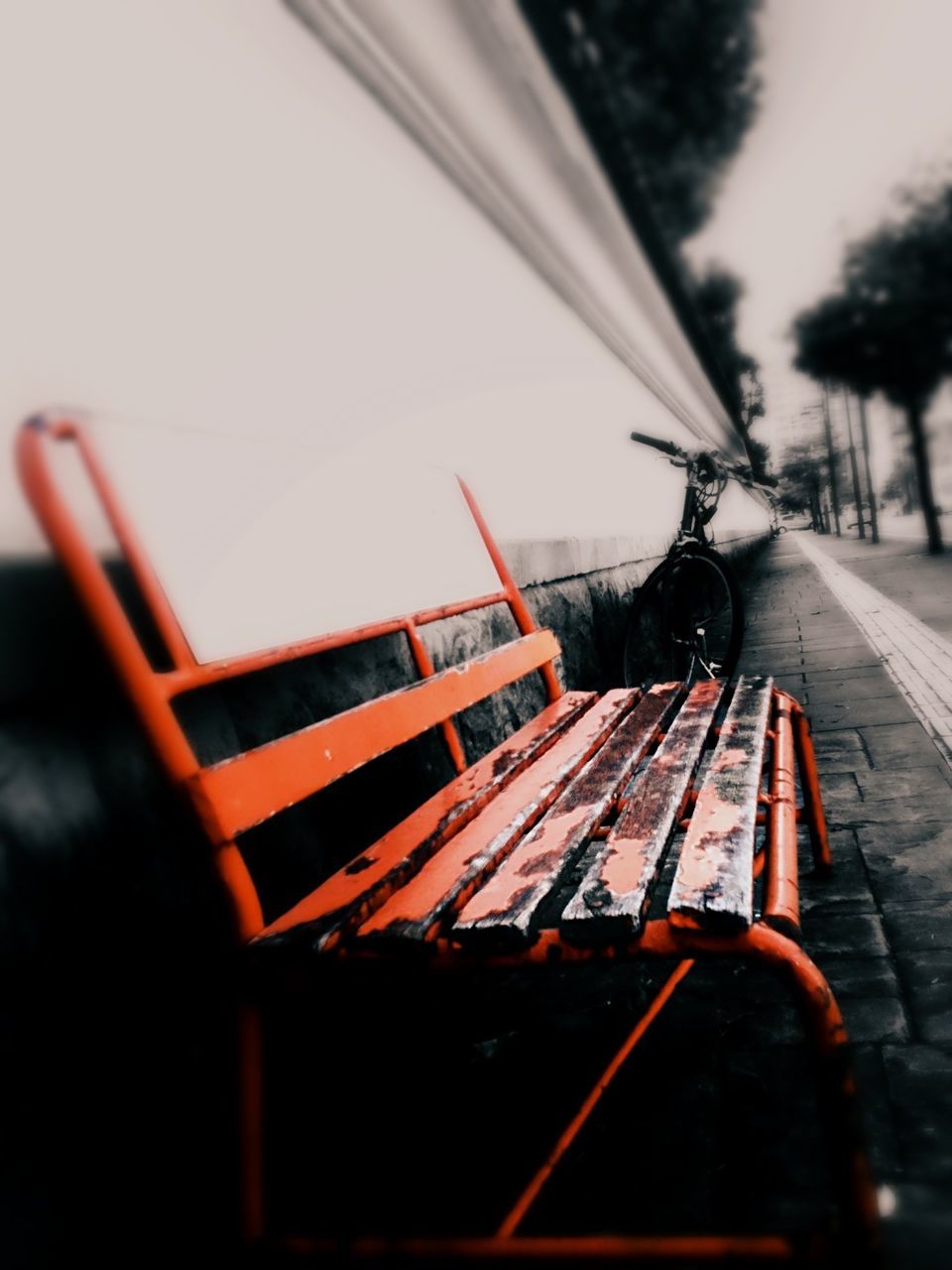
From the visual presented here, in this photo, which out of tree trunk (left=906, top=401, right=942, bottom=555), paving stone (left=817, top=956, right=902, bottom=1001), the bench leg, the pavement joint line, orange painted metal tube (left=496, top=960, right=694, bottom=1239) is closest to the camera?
the bench leg

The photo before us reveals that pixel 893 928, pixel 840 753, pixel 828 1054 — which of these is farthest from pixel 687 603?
pixel 828 1054

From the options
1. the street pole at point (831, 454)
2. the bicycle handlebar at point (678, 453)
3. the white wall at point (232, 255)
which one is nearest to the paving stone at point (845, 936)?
the white wall at point (232, 255)

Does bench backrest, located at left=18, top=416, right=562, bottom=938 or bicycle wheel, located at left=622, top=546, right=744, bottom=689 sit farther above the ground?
bench backrest, located at left=18, top=416, right=562, bottom=938

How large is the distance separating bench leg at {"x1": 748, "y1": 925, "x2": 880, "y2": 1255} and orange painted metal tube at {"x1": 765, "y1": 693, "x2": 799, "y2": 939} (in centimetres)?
6

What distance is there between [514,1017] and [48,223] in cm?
152

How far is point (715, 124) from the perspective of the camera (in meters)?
3.80

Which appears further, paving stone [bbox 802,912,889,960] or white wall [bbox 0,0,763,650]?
paving stone [bbox 802,912,889,960]

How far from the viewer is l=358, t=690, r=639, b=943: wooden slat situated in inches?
32.7

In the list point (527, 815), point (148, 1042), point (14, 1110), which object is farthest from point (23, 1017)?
point (527, 815)

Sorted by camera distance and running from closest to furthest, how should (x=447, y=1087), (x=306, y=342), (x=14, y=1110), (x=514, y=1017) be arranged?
(x=14, y=1110), (x=447, y=1087), (x=514, y=1017), (x=306, y=342)

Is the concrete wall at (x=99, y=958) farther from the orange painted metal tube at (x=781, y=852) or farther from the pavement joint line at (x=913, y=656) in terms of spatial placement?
the pavement joint line at (x=913, y=656)

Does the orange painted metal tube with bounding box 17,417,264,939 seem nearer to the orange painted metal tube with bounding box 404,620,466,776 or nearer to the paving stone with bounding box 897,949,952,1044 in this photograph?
the orange painted metal tube with bounding box 404,620,466,776

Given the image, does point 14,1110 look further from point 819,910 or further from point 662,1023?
point 819,910

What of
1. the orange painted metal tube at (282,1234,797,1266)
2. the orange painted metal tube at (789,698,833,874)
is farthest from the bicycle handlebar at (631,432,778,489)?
the orange painted metal tube at (282,1234,797,1266)
